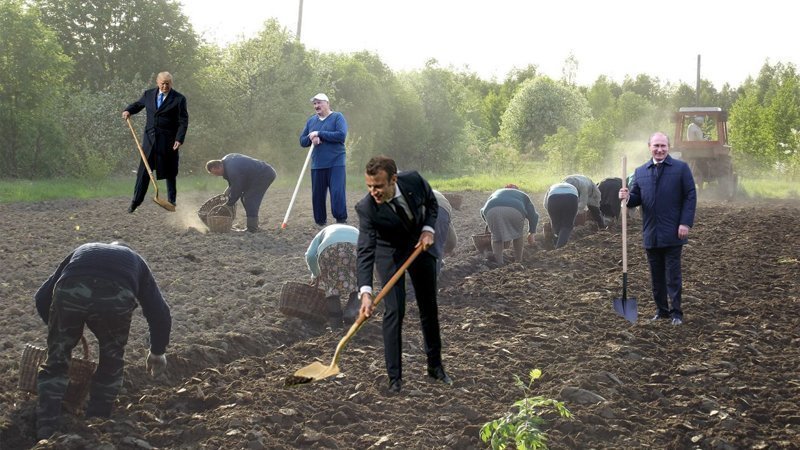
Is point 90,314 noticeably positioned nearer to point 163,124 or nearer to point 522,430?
point 163,124

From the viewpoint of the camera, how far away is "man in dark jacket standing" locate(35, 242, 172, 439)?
24.8ft

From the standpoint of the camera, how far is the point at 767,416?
782 cm

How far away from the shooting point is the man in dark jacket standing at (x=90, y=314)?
755 cm

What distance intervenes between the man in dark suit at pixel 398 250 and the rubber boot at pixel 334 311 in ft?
16.9

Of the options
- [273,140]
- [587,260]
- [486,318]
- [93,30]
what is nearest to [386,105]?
[273,140]

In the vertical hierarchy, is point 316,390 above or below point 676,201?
below

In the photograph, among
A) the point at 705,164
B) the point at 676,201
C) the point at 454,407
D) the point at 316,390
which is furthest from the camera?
the point at 705,164

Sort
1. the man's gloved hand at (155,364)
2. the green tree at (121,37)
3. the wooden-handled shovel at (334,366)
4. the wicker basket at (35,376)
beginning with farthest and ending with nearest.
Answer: the green tree at (121,37)
the man's gloved hand at (155,364)
the wicker basket at (35,376)
the wooden-handled shovel at (334,366)

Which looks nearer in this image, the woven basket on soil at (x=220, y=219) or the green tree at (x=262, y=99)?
the woven basket on soil at (x=220, y=219)

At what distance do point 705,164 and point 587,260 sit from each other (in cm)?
1354

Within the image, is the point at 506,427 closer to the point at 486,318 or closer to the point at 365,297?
the point at 365,297

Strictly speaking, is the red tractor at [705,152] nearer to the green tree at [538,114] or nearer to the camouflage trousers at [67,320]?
the camouflage trousers at [67,320]

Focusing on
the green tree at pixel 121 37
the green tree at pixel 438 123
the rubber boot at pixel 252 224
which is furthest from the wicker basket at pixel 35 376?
the green tree at pixel 438 123

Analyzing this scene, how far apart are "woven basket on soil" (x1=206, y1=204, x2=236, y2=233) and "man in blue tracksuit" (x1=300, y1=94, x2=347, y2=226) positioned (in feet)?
11.9
